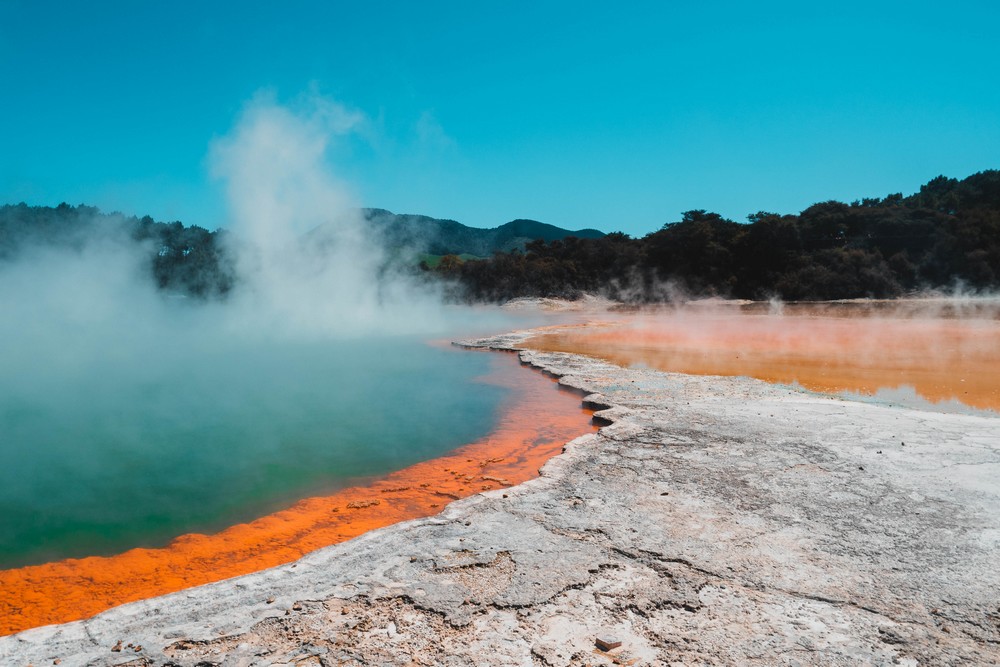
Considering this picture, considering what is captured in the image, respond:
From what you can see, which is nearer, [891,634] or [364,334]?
[891,634]

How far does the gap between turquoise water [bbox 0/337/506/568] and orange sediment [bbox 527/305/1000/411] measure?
3.44 meters

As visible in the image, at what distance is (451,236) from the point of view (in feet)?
262

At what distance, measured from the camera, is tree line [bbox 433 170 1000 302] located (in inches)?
902

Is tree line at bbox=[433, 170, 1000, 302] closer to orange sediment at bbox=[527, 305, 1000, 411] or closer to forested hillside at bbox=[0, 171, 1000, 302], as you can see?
forested hillside at bbox=[0, 171, 1000, 302]

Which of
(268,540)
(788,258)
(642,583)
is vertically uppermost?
(788,258)

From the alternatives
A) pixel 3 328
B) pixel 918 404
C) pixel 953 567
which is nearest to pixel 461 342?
pixel 918 404

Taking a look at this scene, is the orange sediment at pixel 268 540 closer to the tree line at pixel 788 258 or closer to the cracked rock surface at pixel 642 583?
the cracked rock surface at pixel 642 583

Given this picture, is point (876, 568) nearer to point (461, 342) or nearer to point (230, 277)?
point (461, 342)

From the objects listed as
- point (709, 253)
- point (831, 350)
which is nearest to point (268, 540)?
point (831, 350)

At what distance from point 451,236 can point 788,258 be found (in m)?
57.6

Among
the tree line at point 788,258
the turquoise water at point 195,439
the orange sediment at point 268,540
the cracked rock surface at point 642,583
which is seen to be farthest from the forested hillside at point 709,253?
the cracked rock surface at point 642,583

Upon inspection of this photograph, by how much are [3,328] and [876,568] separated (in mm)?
18161

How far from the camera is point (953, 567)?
2266 millimetres

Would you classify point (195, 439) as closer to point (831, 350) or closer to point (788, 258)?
point (831, 350)
